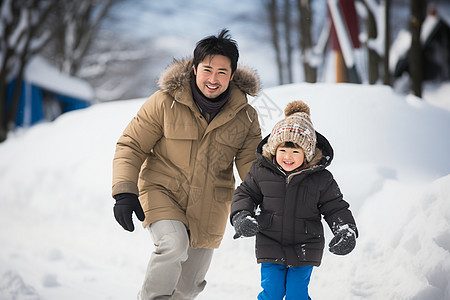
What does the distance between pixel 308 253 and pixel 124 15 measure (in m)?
19.7

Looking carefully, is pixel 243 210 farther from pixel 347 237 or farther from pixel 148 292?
pixel 148 292

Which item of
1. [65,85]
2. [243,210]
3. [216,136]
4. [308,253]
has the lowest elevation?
[65,85]

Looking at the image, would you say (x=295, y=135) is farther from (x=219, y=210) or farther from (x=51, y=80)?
(x=51, y=80)

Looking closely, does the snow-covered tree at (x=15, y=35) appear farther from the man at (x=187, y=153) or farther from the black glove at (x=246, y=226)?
the black glove at (x=246, y=226)

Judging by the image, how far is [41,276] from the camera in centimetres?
328

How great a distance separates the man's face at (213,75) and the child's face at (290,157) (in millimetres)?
487

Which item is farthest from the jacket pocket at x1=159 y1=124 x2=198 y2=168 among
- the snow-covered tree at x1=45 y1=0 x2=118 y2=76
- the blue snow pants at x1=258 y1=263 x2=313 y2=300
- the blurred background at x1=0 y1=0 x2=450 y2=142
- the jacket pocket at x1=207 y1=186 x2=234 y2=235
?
the snow-covered tree at x1=45 y1=0 x2=118 y2=76

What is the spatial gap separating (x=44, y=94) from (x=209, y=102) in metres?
13.8

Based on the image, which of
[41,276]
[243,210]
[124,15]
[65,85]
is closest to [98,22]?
[124,15]

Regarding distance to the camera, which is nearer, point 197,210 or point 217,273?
point 197,210

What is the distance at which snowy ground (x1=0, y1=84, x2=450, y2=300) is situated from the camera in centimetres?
255

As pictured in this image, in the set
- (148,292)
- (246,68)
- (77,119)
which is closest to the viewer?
(148,292)

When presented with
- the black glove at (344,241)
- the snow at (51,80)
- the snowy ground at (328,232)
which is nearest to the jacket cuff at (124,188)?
the black glove at (344,241)

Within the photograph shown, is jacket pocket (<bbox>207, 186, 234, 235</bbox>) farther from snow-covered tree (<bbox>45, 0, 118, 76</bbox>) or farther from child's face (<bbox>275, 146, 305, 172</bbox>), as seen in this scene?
snow-covered tree (<bbox>45, 0, 118, 76</bbox>)
